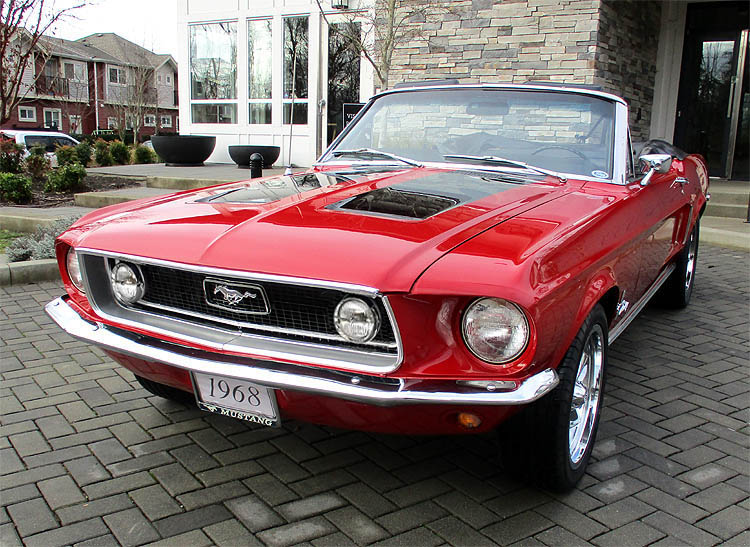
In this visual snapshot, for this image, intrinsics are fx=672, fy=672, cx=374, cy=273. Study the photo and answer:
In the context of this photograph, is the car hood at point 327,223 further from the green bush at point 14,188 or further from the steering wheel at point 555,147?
the green bush at point 14,188

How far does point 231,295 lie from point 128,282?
54cm

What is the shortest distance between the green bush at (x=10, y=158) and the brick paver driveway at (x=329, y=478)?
959cm

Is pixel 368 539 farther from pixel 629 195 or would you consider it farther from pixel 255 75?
pixel 255 75

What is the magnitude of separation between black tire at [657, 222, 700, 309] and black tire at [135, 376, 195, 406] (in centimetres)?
364

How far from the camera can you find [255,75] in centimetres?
1605

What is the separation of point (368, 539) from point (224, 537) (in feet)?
1.61

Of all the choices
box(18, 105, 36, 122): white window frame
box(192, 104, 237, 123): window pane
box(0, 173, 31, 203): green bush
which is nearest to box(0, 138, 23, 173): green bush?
box(0, 173, 31, 203): green bush

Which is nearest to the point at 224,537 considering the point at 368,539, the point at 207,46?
the point at 368,539

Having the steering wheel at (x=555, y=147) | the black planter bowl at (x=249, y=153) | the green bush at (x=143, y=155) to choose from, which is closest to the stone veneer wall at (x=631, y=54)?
the black planter bowl at (x=249, y=153)

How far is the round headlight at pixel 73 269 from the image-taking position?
2.80m

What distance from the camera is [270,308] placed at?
2.29 m

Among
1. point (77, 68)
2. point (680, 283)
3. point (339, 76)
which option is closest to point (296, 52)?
point (339, 76)

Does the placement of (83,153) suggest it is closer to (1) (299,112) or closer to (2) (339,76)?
(1) (299,112)

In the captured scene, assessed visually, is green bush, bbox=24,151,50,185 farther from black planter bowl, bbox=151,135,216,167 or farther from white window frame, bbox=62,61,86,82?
white window frame, bbox=62,61,86,82
